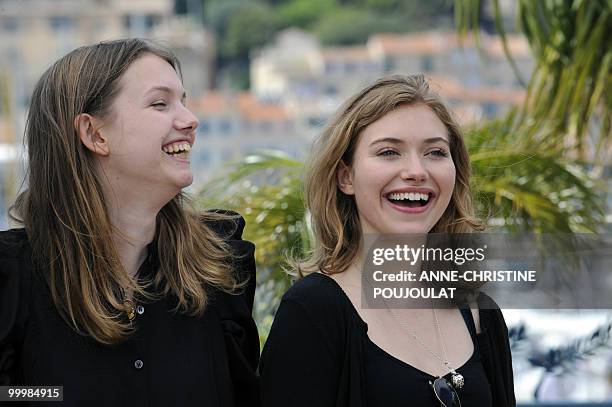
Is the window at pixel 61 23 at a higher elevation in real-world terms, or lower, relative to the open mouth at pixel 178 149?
higher

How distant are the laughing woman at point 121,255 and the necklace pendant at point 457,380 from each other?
1.31 ft

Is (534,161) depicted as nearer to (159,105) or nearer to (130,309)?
(159,105)

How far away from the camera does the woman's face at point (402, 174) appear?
78.9 inches

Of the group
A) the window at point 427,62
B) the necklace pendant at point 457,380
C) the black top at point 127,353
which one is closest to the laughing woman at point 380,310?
the necklace pendant at point 457,380

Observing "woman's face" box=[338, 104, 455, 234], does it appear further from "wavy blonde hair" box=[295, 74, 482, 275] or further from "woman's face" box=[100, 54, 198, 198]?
"woman's face" box=[100, 54, 198, 198]

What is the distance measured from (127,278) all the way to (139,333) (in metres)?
0.11

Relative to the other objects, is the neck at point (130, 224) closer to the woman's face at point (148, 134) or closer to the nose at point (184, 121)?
the woman's face at point (148, 134)

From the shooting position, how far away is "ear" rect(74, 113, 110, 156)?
2.11 m

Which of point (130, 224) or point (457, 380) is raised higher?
point (130, 224)

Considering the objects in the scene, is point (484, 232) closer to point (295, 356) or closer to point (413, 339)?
point (413, 339)

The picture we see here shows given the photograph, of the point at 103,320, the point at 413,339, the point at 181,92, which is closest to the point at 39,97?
the point at 181,92

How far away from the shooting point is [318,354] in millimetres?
1908

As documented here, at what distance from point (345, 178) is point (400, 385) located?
409mm

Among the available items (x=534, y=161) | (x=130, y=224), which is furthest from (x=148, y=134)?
(x=534, y=161)
